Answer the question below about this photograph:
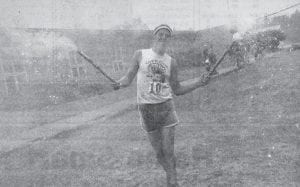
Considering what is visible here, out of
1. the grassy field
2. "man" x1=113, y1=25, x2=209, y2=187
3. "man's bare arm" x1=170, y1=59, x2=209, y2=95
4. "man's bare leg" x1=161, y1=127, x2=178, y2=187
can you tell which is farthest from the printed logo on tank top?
the grassy field

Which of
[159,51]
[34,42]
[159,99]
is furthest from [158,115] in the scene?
[34,42]

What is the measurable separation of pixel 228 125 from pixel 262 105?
2395 mm

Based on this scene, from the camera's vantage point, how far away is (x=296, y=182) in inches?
192

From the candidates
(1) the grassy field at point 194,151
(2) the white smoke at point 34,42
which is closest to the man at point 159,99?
(1) the grassy field at point 194,151

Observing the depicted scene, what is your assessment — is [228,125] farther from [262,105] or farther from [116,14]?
[116,14]

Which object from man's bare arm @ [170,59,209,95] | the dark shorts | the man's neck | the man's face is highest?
the man's face

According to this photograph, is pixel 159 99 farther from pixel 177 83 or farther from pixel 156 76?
pixel 177 83

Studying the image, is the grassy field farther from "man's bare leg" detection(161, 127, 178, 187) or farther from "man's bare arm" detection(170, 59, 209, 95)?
"man's bare arm" detection(170, 59, 209, 95)

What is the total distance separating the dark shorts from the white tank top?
6 cm

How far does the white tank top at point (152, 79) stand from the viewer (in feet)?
15.8

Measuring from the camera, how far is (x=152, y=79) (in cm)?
484

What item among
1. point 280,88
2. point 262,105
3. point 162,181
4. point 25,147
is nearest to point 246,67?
point 280,88

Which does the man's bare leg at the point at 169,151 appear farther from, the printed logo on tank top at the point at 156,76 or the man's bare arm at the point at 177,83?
the man's bare arm at the point at 177,83

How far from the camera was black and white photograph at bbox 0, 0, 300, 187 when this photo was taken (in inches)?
199
